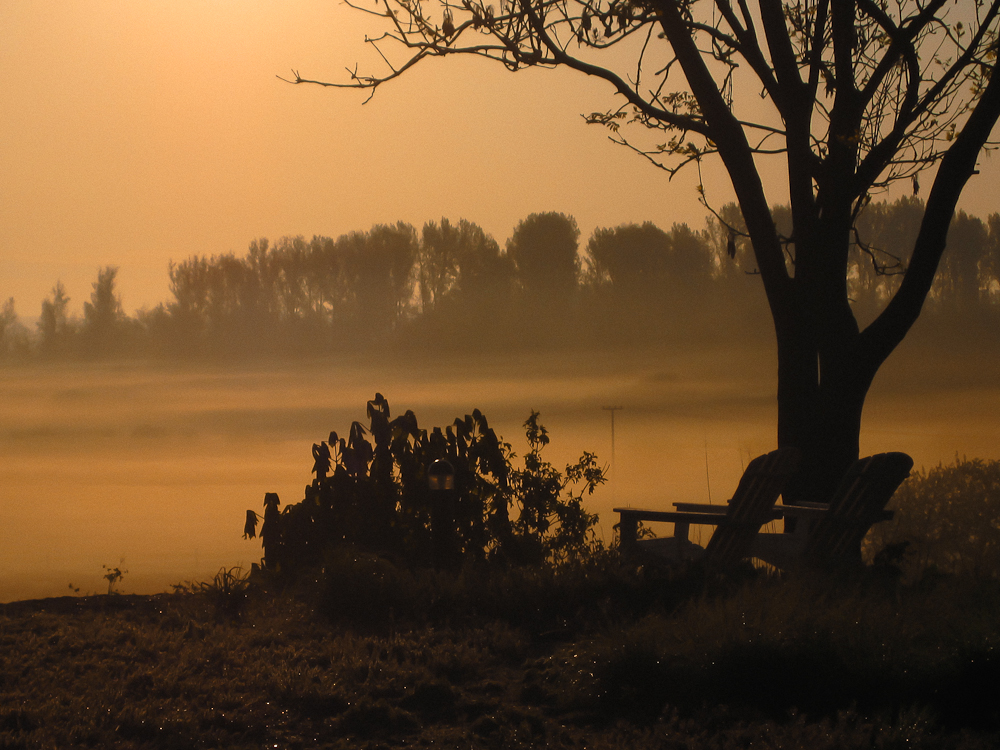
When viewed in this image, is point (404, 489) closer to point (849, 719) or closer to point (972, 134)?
point (849, 719)

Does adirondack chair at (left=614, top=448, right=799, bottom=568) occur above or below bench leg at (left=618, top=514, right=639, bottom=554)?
above

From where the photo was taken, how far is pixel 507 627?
5383mm

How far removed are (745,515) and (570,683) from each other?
87.1 inches

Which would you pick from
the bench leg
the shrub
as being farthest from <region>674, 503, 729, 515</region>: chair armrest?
the shrub

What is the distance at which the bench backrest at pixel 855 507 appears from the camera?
6.00 meters

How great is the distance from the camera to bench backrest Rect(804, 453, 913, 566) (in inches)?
236

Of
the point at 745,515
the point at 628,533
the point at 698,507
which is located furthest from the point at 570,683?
the point at 698,507

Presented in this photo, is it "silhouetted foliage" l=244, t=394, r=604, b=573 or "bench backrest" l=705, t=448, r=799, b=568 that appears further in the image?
"silhouetted foliage" l=244, t=394, r=604, b=573

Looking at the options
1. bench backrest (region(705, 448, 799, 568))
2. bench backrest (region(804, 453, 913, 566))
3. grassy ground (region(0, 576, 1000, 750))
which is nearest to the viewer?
grassy ground (region(0, 576, 1000, 750))

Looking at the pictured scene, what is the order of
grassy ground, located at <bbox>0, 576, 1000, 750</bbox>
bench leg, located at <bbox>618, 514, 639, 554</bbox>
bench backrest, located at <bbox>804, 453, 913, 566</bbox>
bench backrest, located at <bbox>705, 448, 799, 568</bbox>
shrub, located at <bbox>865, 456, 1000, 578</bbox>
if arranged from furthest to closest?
shrub, located at <bbox>865, 456, 1000, 578</bbox> → bench leg, located at <bbox>618, 514, 639, 554</bbox> → bench backrest, located at <bbox>705, 448, 799, 568</bbox> → bench backrest, located at <bbox>804, 453, 913, 566</bbox> → grassy ground, located at <bbox>0, 576, 1000, 750</bbox>

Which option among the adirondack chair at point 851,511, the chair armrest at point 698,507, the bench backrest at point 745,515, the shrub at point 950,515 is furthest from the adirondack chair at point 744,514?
the shrub at point 950,515

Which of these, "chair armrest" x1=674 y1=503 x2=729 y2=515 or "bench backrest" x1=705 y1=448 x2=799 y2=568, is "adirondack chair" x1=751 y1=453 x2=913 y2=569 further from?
"chair armrest" x1=674 y1=503 x2=729 y2=515

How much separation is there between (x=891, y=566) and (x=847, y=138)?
3.30m

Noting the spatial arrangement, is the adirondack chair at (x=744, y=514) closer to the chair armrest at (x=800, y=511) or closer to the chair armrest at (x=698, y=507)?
the chair armrest at (x=800, y=511)
